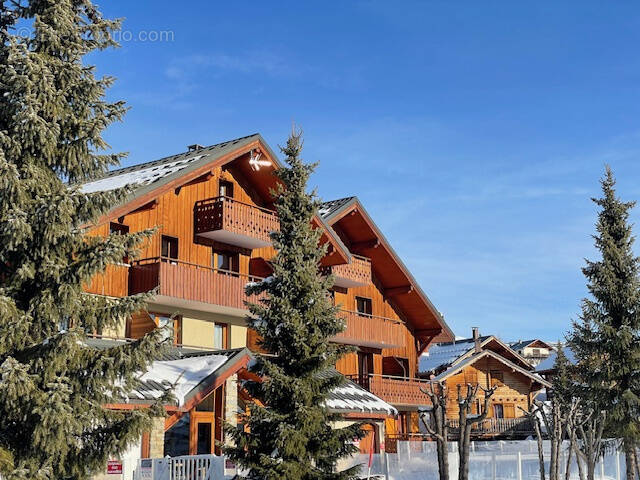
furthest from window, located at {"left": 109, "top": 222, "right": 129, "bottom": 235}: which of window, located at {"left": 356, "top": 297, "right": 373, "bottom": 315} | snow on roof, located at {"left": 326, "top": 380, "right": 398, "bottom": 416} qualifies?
window, located at {"left": 356, "top": 297, "right": 373, "bottom": 315}

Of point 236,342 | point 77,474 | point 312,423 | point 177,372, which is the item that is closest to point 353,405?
point 236,342

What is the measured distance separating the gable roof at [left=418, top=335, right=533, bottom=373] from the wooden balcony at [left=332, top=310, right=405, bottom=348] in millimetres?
12534

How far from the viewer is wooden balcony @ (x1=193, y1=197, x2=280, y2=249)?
2770 cm

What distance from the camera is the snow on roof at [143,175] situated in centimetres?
2658

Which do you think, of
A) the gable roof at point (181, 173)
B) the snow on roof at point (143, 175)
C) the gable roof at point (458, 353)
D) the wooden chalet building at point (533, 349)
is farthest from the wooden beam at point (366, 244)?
the wooden chalet building at point (533, 349)

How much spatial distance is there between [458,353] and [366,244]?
16.4 meters

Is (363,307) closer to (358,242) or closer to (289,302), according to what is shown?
(358,242)

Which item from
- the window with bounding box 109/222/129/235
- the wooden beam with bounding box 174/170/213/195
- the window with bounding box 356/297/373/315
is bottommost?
the window with bounding box 356/297/373/315

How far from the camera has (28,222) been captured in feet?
41.6

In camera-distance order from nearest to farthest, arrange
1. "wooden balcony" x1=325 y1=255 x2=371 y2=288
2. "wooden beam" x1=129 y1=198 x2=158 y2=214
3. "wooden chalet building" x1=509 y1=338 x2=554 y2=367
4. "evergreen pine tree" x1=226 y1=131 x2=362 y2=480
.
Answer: "evergreen pine tree" x1=226 y1=131 x2=362 y2=480, "wooden beam" x1=129 y1=198 x2=158 y2=214, "wooden balcony" x1=325 y1=255 x2=371 y2=288, "wooden chalet building" x1=509 y1=338 x2=554 y2=367

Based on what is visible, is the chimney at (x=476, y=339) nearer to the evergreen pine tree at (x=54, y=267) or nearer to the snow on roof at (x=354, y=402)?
the snow on roof at (x=354, y=402)

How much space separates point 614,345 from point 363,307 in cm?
1094

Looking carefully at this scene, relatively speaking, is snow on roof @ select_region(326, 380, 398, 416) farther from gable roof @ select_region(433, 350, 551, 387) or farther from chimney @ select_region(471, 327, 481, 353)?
chimney @ select_region(471, 327, 481, 353)

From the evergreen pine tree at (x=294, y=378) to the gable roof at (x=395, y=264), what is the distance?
1457 cm
